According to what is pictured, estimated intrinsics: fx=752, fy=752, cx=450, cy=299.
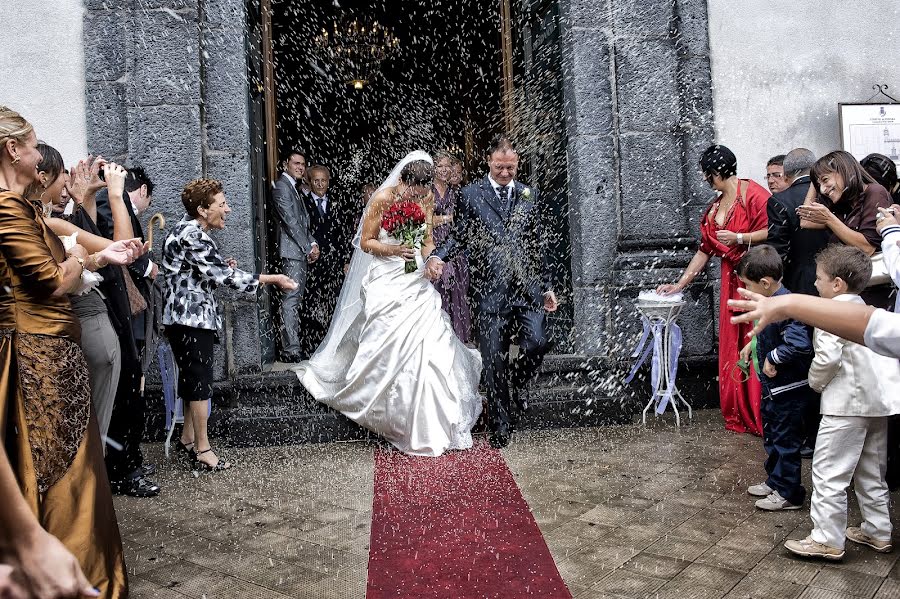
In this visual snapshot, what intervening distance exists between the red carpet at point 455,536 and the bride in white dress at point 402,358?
1.39 ft

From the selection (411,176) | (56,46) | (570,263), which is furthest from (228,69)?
(570,263)

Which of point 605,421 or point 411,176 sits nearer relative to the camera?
point 411,176

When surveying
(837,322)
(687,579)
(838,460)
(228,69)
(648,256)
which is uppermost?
(228,69)

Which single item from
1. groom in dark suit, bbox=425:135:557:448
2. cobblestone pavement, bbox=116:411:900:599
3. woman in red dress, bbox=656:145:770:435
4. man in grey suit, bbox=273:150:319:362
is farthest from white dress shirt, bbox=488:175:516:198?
man in grey suit, bbox=273:150:319:362

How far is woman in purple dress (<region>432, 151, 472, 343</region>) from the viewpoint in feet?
22.3

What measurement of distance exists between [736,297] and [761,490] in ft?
6.51

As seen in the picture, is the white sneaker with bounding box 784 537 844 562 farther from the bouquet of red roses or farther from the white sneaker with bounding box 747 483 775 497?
the bouquet of red roses

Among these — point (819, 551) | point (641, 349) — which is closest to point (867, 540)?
point (819, 551)

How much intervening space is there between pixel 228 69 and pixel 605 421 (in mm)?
4393

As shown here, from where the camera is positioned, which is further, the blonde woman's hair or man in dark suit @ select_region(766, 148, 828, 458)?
man in dark suit @ select_region(766, 148, 828, 458)

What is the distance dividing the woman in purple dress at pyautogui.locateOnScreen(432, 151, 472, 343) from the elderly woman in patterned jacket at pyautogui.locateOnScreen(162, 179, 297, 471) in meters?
2.12

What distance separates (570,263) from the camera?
706 centimetres

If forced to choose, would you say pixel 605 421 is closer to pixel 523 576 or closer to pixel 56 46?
pixel 523 576

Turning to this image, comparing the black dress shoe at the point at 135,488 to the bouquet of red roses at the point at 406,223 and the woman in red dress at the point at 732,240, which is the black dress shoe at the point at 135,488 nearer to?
the bouquet of red roses at the point at 406,223
